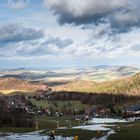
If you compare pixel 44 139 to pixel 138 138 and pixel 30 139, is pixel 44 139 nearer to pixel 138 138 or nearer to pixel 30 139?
pixel 30 139

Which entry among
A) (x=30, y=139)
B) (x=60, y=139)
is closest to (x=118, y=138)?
(x=60, y=139)

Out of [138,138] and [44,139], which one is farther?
[44,139]

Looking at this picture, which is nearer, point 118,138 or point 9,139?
point 118,138

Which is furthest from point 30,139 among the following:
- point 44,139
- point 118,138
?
point 118,138

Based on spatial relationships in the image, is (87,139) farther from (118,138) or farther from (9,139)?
(9,139)

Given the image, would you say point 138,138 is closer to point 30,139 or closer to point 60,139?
point 60,139

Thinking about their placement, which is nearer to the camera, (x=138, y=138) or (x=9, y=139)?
(x=138, y=138)

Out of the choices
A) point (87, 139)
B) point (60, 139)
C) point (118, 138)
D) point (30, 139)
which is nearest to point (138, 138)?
point (118, 138)
